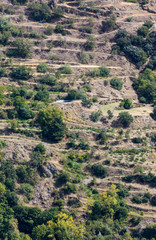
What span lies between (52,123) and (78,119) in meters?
6.68

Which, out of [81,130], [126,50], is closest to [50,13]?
[126,50]

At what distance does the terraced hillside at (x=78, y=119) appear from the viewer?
5803 centimetres

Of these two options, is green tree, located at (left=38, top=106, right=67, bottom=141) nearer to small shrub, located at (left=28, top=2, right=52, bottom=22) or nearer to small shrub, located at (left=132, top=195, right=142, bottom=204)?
small shrub, located at (left=132, top=195, right=142, bottom=204)

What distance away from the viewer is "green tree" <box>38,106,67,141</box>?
65188 mm

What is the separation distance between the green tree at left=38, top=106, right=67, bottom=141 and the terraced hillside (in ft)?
0.60

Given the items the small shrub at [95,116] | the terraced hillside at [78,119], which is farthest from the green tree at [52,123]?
the small shrub at [95,116]

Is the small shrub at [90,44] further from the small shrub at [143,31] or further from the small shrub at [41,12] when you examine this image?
the small shrub at [41,12]

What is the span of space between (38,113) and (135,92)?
22177 millimetres

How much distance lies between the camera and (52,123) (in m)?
65.2

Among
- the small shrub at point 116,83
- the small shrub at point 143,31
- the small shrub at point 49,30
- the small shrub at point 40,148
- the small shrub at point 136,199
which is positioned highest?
the small shrub at point 143,31

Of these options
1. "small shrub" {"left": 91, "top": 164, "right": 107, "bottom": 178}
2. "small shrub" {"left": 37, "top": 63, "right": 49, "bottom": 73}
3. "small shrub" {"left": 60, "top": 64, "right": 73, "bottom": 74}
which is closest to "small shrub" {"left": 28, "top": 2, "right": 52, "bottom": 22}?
"small shrub" {"left": 37, "top": 63, "right": 49, "bottom": 73}

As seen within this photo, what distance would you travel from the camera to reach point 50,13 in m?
88.6

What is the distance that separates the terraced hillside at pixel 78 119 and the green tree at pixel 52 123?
0.60 ft

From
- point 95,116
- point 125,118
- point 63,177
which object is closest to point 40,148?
point 63,177
